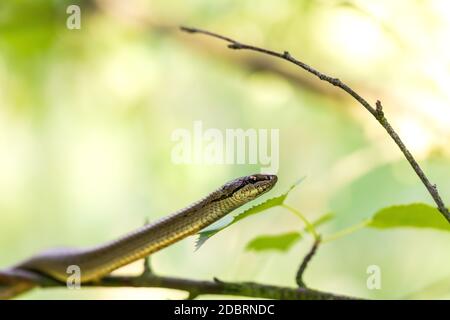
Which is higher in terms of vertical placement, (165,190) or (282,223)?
(165,190)

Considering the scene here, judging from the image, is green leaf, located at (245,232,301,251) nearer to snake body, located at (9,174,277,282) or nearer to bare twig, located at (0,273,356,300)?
bare twig, located at (0,273,356,300)

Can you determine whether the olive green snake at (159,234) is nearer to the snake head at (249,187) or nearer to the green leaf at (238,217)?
the snake head at (249,187)

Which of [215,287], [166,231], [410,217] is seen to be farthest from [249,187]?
[410,217]

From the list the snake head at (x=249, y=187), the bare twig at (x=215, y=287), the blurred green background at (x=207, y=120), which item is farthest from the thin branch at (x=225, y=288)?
the blurred green background at (x=207, y=120)

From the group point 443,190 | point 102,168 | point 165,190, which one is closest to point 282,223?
point 443,190

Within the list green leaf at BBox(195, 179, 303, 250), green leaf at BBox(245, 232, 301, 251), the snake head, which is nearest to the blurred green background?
the snake head

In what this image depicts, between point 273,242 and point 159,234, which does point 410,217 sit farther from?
point 159,234
